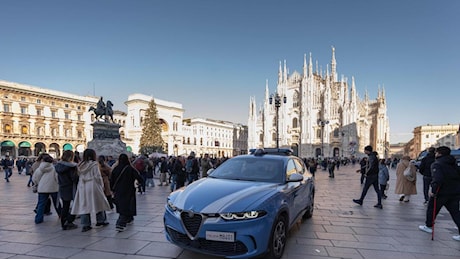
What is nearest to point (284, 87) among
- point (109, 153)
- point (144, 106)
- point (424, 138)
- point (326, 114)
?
point (326, 114)

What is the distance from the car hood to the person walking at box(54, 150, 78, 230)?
9.50 ft

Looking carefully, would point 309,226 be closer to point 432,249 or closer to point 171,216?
point 432,249

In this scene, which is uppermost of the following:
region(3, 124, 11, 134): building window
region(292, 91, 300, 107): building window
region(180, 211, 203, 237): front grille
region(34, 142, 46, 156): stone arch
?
region(292, 91, 300, 107): building window

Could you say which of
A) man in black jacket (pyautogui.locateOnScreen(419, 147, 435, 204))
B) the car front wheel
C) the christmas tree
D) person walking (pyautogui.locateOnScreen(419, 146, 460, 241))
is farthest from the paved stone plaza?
the christmas tree

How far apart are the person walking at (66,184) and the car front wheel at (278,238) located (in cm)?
432

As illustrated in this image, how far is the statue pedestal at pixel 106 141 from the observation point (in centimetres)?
2233

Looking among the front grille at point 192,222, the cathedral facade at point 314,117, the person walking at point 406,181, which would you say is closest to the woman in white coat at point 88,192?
the front grille at point 192,222

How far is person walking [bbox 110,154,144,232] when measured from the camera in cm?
554

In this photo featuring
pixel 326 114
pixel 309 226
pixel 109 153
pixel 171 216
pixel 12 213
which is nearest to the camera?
pixel 171 216

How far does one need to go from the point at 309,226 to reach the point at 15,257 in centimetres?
539

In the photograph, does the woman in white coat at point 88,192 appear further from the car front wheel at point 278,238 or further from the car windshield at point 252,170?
the car front wheel at point 278,238

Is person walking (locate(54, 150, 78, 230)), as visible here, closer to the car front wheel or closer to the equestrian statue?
the car front wheel

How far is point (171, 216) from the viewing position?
12.8 feet

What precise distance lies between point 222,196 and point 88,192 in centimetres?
333
